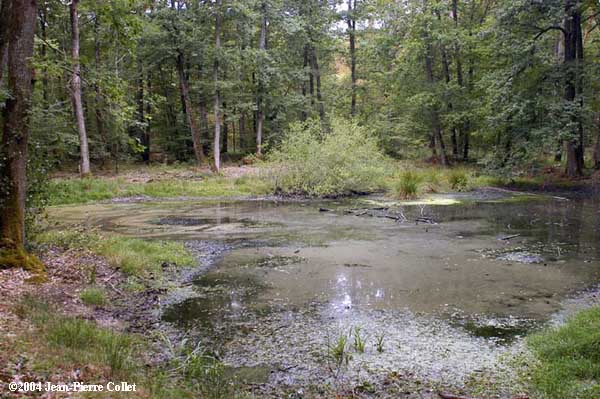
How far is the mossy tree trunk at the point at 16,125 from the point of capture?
243 inches

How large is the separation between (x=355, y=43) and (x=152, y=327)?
30.6 m

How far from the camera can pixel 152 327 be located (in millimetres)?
5633

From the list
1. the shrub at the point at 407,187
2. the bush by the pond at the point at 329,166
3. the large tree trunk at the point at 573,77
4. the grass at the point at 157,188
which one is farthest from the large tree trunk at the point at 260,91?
the large tree trunk at the point at 573,77

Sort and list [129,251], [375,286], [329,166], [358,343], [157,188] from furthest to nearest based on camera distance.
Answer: [157,188], [329,166], [129,251], [375,286], [358,343]

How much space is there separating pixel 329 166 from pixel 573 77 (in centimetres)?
1077

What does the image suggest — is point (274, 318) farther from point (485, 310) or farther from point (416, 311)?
point (485, 310)

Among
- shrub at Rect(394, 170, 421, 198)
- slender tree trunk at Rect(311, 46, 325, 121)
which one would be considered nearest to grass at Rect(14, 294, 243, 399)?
shrub at Rect(394, 170, 421, 198)

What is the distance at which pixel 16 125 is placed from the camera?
20.6 feet

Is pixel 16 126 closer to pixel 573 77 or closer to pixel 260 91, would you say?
pixel 573 77

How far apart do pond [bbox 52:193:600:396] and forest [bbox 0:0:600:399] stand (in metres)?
0.04

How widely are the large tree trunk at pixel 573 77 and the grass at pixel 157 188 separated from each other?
512 inches

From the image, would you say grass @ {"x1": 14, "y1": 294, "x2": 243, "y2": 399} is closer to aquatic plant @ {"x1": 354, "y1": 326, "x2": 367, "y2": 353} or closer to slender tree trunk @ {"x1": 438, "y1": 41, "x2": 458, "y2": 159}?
aquatic plant @ {"x1": 354, "y1": 326, "x2": 367, "y2": 353}

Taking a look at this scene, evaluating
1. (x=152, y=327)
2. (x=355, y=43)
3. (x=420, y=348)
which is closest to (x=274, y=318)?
(x=152, y=327)

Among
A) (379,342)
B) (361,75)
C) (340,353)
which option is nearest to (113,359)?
(340,353)
